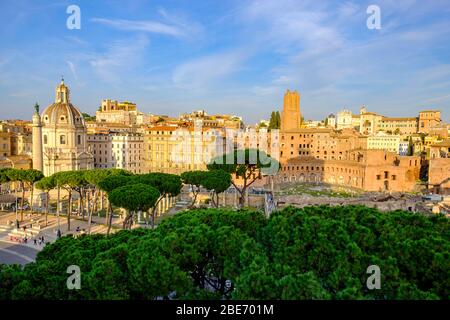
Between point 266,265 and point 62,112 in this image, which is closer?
point 266,265

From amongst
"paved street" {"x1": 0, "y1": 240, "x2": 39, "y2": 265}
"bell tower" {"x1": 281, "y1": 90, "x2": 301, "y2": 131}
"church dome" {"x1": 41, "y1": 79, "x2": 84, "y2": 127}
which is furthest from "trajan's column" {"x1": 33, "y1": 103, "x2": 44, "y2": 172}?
"bell tower" {"x1": 281, "y1": 90, "x2": 301, "y2": 131}

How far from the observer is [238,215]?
41.1ft

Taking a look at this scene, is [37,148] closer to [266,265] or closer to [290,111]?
[266,265]

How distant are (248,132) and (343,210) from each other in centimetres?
5670

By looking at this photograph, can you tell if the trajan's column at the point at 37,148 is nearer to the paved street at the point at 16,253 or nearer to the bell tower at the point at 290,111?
the paved street at the point at 16,253

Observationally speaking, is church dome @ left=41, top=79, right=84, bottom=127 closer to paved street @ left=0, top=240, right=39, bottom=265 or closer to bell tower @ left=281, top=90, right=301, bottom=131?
paved street @ left=0, top=240, right=39, bottom=265

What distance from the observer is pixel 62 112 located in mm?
52906

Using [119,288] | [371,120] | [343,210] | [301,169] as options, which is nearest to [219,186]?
[343,210]

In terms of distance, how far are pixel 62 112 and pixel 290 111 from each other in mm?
45570

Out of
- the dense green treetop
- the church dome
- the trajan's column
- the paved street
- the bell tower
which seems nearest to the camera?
the dense green treetop

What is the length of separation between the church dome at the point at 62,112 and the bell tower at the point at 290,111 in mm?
41614

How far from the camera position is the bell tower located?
261ft

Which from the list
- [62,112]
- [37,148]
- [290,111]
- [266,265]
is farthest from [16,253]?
[290,111]

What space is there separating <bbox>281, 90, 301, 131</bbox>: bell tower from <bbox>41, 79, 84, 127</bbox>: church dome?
41614mm
